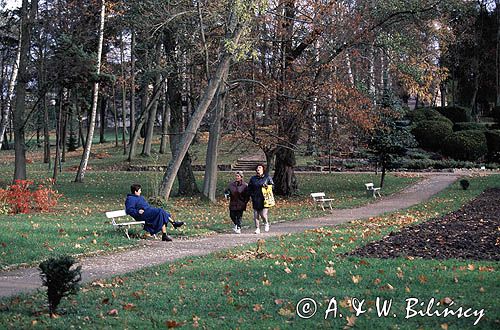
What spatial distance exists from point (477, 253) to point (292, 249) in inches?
135

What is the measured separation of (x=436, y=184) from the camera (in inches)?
1380

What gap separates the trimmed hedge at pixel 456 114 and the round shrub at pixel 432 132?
5491 millimetres

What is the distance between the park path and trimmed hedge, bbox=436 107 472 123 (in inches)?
1182

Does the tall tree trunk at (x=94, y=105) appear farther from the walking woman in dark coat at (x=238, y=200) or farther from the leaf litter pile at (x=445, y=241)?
the leaf litter pile at (x=445, y=241)

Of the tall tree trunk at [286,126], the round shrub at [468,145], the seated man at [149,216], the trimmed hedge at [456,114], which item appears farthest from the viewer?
the trimmed hedge at [456,114]

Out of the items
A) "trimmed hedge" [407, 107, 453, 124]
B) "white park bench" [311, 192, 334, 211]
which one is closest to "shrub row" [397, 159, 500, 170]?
"trimmed hedge" [407, 107, 453, 124]

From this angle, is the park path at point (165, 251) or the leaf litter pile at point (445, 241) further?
the leaf litter pile at point (445, 241)

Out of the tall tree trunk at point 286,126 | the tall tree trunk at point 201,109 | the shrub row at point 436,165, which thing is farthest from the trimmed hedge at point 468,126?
the tall tree trunk at point 201,109

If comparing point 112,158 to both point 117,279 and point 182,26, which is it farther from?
point 117,279

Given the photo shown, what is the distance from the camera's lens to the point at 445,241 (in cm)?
1372

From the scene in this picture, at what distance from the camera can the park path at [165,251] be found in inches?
452

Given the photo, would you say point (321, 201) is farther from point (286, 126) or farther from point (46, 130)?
point (46, 130)
